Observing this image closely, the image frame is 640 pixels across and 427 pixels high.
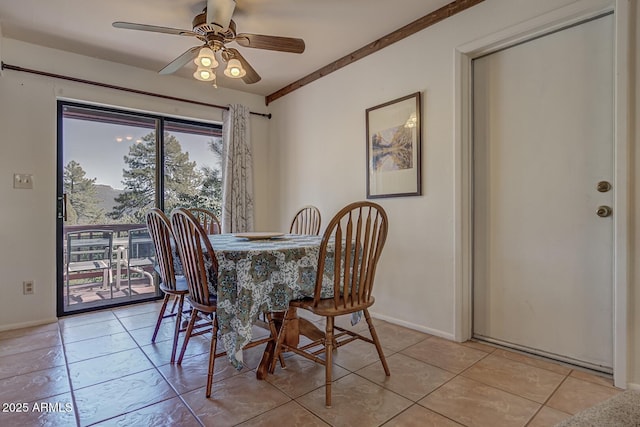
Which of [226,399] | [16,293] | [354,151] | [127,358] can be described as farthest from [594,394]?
[16,293]

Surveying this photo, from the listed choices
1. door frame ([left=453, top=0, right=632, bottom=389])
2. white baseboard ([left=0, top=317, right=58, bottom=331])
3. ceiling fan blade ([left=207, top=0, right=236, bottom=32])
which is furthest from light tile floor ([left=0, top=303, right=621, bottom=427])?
ceiling fan blade ([left=207, top=0, right=236, bottom=32])

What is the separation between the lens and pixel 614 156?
5.68ft

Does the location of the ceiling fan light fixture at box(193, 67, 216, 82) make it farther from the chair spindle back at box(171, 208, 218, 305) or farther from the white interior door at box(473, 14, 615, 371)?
the white interior door at box(473, 14, 615, 371)

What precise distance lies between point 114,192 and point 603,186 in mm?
3839

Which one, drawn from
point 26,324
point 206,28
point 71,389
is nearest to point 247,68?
point 206,28

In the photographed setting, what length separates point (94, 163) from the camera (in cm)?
326

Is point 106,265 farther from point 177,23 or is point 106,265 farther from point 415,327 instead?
point 415,327

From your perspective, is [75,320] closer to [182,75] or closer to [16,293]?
[16,293]

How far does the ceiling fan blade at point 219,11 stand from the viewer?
2014 mm

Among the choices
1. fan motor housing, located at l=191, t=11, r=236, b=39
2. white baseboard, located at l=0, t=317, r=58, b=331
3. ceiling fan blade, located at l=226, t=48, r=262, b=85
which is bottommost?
white baseboard, located at l=0, t=317, r=58, b=331

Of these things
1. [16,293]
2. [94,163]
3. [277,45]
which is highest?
[277,45]

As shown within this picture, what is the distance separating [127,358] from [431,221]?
7.29 ft

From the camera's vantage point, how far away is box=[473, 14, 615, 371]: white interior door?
187 cm

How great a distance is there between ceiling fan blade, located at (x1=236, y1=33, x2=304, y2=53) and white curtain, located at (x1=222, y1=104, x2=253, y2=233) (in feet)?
5.48
